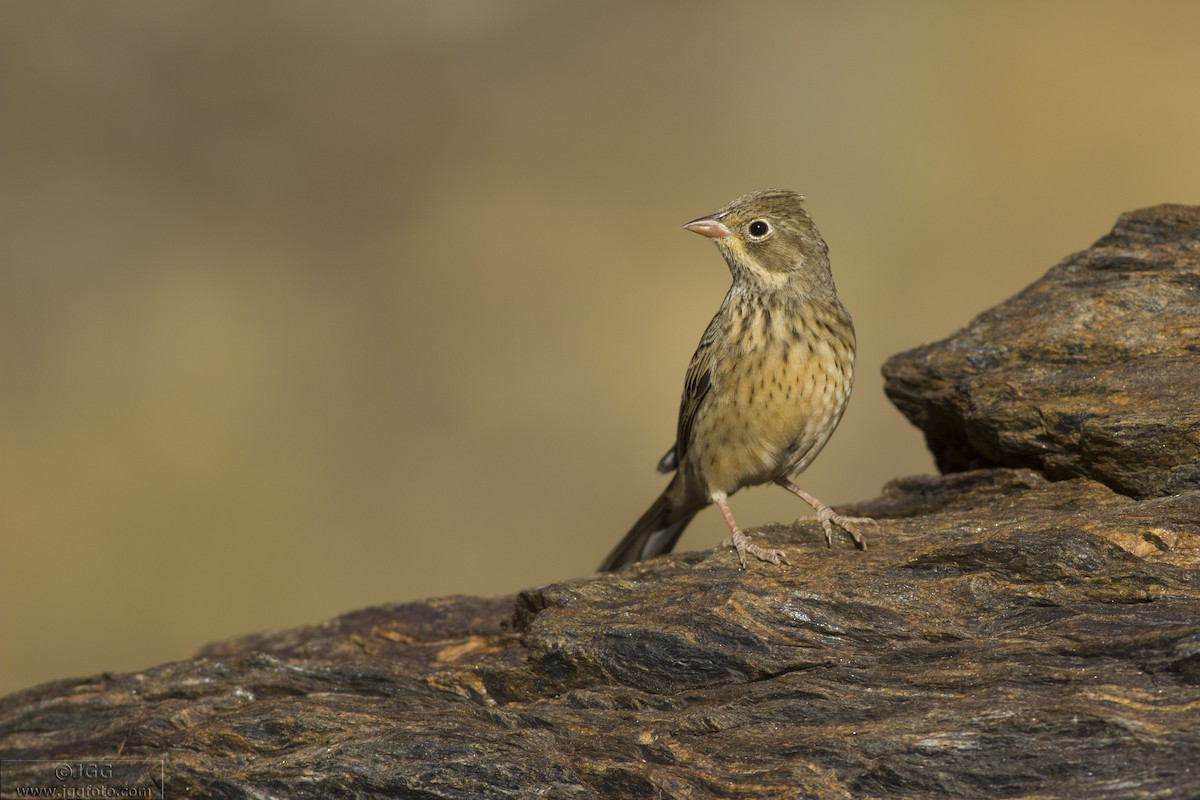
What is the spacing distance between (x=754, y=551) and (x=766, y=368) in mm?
1171

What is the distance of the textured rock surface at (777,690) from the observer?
525 centimetres

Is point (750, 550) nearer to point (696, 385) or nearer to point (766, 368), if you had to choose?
point (766, 368)

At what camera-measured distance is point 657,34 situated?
19500 millimetres

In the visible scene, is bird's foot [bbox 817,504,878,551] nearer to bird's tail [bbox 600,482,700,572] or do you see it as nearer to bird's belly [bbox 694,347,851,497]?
bird's belly [bbox 694,347,851,497]

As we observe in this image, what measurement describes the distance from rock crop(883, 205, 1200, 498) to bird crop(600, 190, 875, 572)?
821 millimetres

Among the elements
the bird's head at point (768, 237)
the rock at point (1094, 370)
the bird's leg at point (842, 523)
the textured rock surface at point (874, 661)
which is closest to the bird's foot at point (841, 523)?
the bird's leg at point (842, 523)

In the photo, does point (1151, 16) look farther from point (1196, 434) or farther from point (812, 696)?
point (812, 696)

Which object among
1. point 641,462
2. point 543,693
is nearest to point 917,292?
point 641,462

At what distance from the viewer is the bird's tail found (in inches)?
359

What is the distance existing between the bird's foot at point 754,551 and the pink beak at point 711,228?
2018mm

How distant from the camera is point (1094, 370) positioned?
7.70 meters

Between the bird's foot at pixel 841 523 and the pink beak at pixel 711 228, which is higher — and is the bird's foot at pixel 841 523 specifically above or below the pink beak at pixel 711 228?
below

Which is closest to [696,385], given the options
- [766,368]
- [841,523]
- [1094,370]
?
[766,368]

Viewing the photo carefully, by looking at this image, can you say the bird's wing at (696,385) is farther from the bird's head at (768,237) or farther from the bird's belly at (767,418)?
the bird's head at (768,237)
